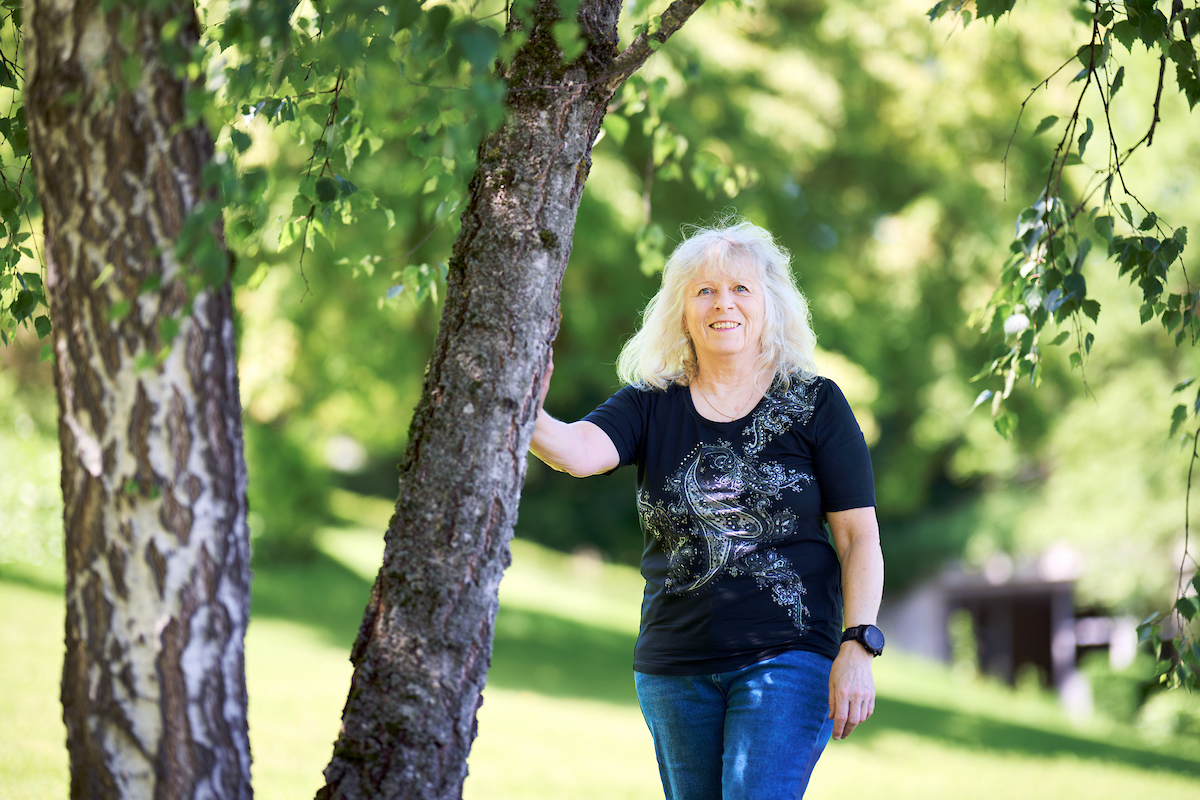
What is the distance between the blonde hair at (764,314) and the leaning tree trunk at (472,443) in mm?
685

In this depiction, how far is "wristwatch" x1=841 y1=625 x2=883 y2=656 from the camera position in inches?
95.2

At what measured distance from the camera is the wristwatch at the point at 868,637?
2.42 m

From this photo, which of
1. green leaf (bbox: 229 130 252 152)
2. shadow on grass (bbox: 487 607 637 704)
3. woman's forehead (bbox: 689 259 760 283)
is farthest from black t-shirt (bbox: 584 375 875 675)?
shadow on grass (bbox: 487 607 637 704)

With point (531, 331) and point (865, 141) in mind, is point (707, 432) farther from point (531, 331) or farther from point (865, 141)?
point (865, 141)

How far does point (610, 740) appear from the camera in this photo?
26.6 feet

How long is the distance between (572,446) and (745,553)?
0.52 metres

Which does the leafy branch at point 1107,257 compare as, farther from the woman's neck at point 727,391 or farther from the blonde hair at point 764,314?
the woman's neck at point 727,391

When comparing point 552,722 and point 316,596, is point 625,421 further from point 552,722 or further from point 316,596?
point 316,596

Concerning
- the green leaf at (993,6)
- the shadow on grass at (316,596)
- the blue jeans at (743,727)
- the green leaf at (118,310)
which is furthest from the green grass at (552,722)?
the green leaf at (993,6)

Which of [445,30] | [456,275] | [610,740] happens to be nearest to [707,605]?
[456,275]

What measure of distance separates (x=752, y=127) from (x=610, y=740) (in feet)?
22.8

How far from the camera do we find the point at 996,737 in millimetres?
10953

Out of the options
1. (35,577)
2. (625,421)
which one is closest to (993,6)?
(625,421)

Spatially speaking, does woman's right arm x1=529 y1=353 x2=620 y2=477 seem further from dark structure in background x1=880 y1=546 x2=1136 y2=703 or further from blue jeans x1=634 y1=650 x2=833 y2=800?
dark structure in background x1=880 y1=546 x2=1136 y2=703
